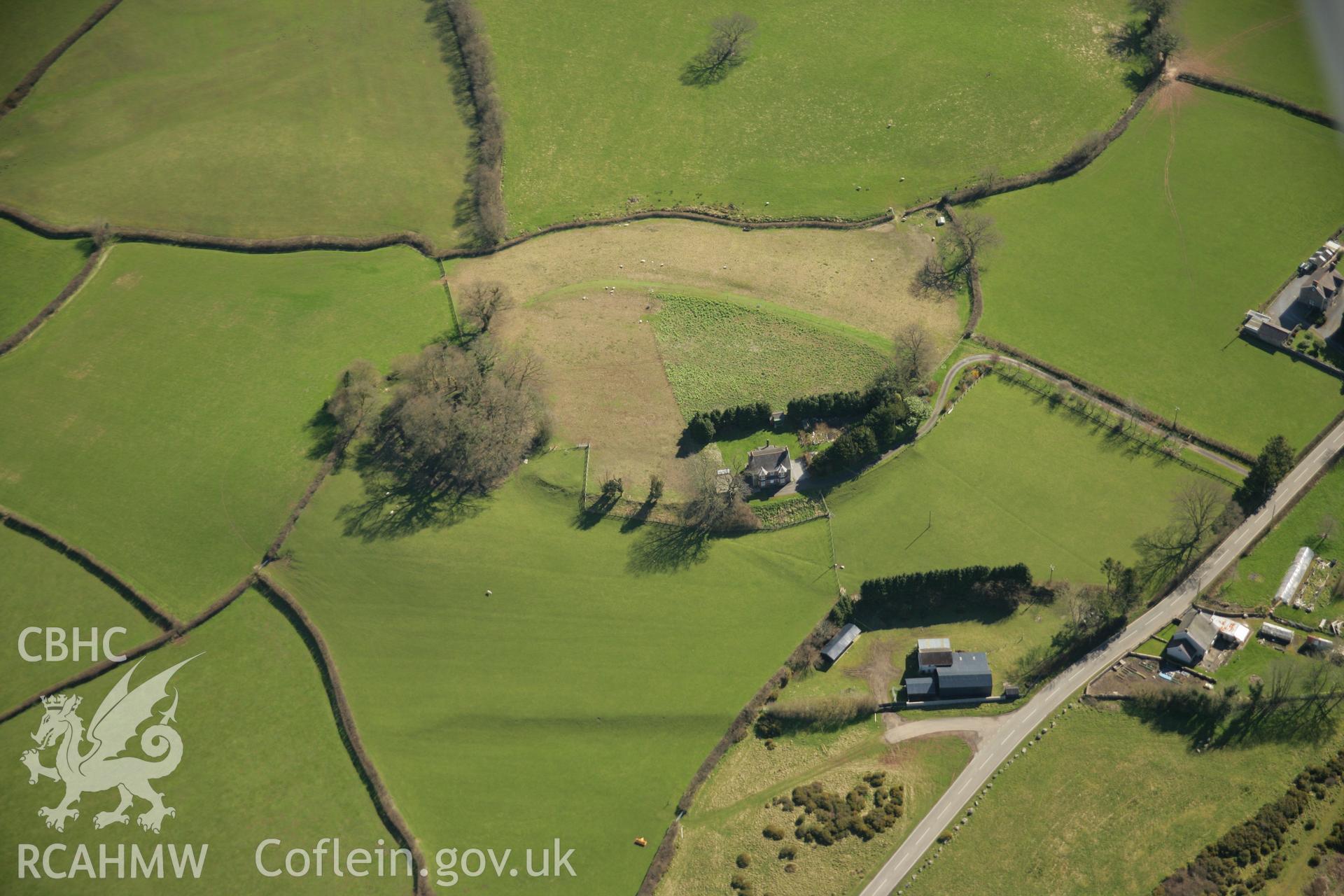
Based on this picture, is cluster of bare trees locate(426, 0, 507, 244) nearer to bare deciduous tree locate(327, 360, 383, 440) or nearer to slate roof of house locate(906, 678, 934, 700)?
bare deciduous tree locate(327, 360, 383, 440)

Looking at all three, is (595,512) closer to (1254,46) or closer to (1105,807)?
(1105,807)

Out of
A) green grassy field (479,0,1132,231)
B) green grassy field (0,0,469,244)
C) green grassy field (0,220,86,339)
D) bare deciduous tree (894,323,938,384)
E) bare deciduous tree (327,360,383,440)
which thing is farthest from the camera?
green grassy field (479,0,1132,231)

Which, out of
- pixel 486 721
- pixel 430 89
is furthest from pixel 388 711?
pixel 430 89

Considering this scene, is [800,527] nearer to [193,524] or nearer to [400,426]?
[400,426]

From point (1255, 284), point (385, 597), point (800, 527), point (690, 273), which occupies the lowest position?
point (385, 597)

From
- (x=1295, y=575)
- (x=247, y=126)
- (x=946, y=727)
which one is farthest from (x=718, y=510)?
(x=247, y=126)

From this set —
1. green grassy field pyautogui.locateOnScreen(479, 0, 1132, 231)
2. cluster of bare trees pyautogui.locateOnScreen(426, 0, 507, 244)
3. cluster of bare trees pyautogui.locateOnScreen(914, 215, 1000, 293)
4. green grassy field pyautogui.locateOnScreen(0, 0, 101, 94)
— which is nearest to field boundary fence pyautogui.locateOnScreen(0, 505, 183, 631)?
cluster of bare trees pyautogui.locateOnScreen(426, 0, 507, 244)

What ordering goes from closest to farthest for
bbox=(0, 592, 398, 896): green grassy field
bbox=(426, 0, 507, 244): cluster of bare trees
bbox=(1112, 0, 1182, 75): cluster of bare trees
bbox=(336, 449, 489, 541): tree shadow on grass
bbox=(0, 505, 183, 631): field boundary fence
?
bbox=(0, 592, 398, 896): green grassy field, bbox=(0, 505, 183, 631): field boundary fence, bbox=(336, 449, 489, 541): tree shadow on grass, bbox=(426, 0, 507, 244): cluster of bare trees, bbox=(1112, 0, 1182, 75): cluster of bare trees
